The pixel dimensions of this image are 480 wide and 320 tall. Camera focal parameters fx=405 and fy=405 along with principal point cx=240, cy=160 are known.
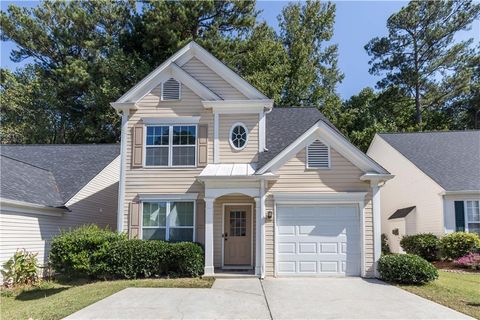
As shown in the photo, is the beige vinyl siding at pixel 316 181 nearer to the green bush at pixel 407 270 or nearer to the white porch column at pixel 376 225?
the white porch column at pixel 376 225

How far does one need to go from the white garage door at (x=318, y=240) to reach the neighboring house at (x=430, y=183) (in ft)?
21.1

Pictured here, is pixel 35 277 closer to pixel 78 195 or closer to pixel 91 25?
pixel 78 195

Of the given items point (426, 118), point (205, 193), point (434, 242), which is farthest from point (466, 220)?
point (426, 118)

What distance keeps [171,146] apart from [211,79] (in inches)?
113

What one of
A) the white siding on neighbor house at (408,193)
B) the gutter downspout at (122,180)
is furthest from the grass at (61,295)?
the white siding on neighbor house at (408,193)

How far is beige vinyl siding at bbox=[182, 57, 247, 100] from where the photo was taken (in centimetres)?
1457

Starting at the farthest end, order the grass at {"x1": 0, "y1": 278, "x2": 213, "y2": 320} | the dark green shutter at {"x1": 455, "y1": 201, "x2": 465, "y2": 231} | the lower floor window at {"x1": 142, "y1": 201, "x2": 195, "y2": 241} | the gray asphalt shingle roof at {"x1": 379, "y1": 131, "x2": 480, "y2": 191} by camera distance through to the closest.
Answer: the gray asphalt shingle roof at {"x1": 379, "y1": 131, "x2": 480, "y2": 191} < the dark green shutter at {"x1": 455, "y1": 201, "x2": 465, "y2": 231} < the lower floor window at {"x1": 142, "y1": 201, "x2": 195, "y2": 241} < the grass at {"x1": 0, "y1": 278, "x2": 213, "y2": 320}

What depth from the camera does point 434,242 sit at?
16.6m

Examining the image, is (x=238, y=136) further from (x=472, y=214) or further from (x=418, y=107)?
(x=418, y=107)

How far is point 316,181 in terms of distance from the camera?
13.1 metres

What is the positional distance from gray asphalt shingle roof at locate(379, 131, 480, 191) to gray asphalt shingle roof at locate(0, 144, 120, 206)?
47.2ft

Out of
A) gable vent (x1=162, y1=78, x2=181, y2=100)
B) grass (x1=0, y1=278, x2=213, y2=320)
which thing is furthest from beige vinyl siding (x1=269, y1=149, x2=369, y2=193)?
gable vent (x1=162, y1=78, x2=181, y2=100)

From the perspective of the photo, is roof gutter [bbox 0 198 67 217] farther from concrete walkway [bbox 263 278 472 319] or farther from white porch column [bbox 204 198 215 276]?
concrete walkway [bbox 263 278 472 319]

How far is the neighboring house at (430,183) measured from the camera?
55.5ft
